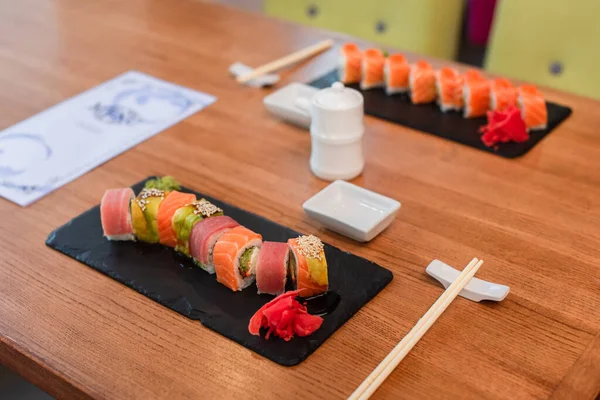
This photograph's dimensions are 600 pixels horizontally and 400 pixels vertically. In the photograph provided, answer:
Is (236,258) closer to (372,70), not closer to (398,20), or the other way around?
(372,70)

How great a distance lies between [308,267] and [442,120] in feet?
1.98

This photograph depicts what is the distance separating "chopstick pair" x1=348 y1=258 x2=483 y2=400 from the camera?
2.68ft

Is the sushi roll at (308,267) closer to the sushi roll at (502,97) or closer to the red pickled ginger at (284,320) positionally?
the red pickled ginger at (284,320)

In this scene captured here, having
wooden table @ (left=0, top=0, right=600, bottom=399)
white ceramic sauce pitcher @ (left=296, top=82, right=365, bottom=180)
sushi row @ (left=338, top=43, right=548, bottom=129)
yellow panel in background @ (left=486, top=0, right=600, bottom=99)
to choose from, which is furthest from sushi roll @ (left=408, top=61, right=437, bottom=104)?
yellow panel in background @ (left=486, top=0, right=600, bottom=99)

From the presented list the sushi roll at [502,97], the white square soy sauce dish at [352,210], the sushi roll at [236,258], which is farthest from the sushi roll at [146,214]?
the sushi roll at [502,97]

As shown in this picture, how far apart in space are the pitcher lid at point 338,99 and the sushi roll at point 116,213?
358 mm

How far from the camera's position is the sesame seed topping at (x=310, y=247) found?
3.09 ft

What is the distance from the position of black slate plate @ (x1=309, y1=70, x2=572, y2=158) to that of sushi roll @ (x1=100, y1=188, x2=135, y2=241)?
1.93 feet

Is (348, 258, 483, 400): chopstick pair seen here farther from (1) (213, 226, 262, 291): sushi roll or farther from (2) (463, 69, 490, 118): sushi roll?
(2) (463, 69, 490, 118): sushi roll

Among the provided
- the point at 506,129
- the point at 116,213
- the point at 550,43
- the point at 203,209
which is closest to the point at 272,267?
the point at 203,209

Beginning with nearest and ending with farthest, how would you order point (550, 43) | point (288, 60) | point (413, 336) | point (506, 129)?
1. point (413, 336)
2. point (506, 129)
3. point (288, 60)
4. point (550, 43)

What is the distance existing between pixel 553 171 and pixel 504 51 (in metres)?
0.69

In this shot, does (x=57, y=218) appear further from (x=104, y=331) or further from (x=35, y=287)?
(x=104, y=331)

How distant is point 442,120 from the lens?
141 centimetres
